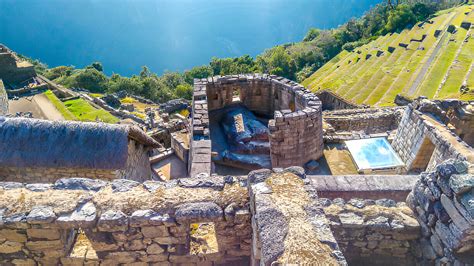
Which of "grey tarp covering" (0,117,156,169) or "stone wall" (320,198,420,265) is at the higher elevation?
"grey tarp covering" (0,117,156,169)

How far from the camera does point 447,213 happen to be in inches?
203

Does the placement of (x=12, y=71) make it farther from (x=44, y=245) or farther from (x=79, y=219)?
(x=79, y=219)

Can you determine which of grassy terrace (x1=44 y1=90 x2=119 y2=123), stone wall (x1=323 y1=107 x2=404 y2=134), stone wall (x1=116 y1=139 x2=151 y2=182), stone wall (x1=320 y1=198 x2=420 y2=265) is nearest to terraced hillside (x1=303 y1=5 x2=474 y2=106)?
stone wall (x1=323 y1=107 x2=404 y2=134)

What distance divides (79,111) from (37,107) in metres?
3.72

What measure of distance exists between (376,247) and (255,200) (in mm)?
2872

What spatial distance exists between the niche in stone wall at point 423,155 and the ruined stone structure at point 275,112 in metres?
3.09

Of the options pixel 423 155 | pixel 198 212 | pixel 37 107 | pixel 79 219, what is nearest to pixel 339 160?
pixel 423 155

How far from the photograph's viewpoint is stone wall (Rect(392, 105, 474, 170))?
8.61 m

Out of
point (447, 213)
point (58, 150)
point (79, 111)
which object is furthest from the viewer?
point (79, 111)

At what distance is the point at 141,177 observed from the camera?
9.70 m

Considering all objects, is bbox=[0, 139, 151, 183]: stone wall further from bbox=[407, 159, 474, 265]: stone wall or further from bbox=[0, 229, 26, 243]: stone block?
bbox=[407, 159, 474, 265]: stone wall

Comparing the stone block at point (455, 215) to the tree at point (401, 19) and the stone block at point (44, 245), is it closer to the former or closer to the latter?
the stone block at point (44, 245)

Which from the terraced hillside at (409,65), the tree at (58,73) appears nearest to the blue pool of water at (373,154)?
the terraced hillside at (409,65)

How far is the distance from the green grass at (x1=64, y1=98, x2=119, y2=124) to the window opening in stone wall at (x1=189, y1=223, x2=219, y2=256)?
2053 centimetres
